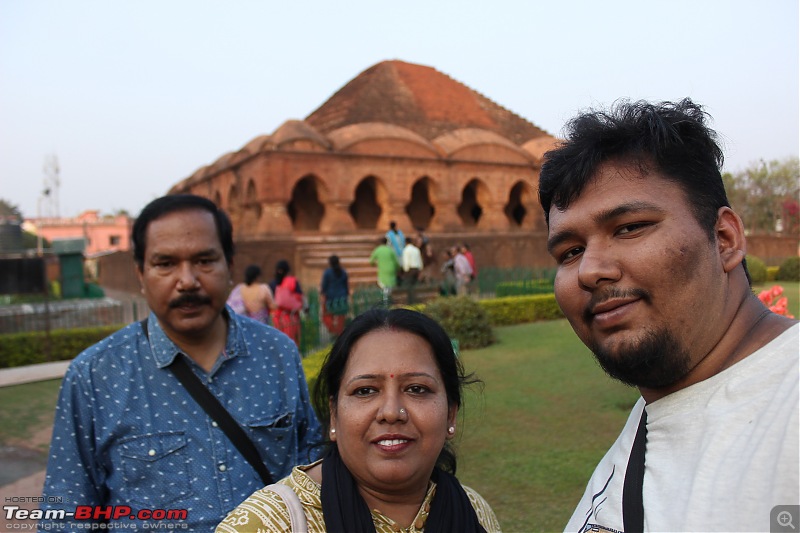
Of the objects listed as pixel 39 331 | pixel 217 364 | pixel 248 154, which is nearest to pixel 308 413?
pixel 217 364

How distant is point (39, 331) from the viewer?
1028 centimetres

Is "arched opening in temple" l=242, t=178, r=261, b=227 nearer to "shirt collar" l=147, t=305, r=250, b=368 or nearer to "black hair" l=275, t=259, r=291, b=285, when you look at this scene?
"black hair" l=275, t=259, r=291, b=285

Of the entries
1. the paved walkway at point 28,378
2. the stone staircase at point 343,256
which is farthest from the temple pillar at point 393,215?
the paved walkway at point 28,378

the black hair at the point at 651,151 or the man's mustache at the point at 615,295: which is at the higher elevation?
the black hair at the point at 651,151

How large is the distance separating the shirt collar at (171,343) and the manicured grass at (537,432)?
1.90 m

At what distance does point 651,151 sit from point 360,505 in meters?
1.07

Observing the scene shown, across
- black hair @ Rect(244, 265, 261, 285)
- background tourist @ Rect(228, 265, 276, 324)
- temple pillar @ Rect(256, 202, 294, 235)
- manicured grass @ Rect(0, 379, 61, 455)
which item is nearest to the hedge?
manicured grass @ Rect(0, 379, 61, 455)

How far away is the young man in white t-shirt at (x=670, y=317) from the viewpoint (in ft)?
3.11

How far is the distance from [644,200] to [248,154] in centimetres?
1805

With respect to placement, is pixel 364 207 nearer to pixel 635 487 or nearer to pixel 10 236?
pixel 10 236

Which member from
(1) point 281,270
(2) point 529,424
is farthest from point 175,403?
→ (1) point 281,270

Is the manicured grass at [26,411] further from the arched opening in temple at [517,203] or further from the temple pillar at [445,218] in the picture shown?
the arched opening in temple at [517,203]

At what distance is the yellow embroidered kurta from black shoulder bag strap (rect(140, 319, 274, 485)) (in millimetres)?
490

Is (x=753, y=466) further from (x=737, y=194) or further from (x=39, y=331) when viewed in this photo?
(x=737, y=194)
